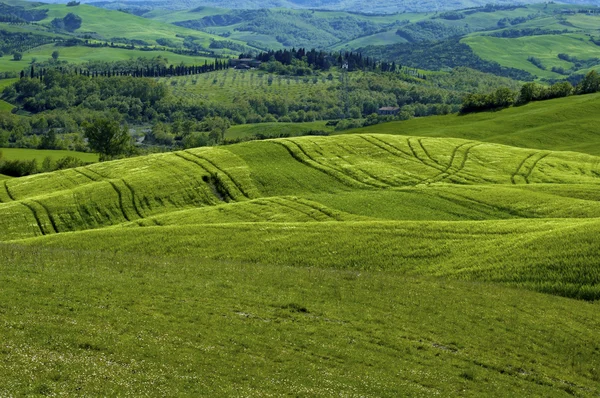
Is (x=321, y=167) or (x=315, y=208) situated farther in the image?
(x=321, y=167)

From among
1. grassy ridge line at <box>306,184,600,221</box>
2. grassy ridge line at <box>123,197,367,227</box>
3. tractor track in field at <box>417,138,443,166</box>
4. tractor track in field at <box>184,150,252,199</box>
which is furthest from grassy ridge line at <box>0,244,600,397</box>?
tractor track in field at <box>417,138,443,166</box>

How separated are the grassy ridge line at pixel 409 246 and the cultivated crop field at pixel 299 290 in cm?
23

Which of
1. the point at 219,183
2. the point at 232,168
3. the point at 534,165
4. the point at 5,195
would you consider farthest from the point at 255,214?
the point at 534,165

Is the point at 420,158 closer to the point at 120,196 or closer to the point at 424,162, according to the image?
the point at 424,162

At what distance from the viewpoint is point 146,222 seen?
83.9 metres

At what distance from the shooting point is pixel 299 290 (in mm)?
46688

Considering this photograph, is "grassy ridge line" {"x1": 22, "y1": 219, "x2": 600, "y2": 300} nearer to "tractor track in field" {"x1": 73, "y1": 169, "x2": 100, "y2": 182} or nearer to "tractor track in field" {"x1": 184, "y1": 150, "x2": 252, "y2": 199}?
"tractor track in field" {"x1": 184, "y1": 150, "x2": 252, "y2": 199}

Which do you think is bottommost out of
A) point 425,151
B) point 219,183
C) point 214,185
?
point 214,185

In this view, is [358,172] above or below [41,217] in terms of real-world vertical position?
above

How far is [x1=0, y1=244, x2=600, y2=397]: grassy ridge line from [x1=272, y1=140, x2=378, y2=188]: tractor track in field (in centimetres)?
5210

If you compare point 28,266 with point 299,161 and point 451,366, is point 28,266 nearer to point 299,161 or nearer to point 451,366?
point 451,366

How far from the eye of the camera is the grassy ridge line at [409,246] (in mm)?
54094

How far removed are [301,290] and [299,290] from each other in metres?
0.15

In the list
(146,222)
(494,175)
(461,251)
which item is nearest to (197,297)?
(461,251)
